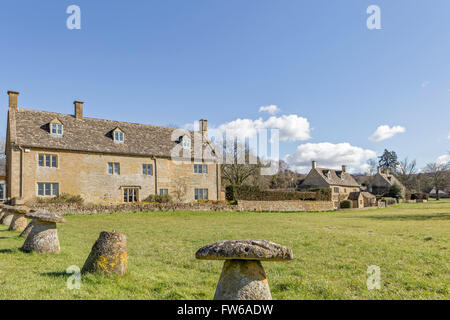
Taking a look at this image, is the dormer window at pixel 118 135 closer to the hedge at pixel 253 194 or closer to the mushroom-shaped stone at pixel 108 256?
the hedge at pixel 253 194

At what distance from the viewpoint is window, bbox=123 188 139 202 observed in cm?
3422

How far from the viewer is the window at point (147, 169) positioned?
3545 cm

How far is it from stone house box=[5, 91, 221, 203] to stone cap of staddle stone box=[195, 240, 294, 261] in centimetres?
2907

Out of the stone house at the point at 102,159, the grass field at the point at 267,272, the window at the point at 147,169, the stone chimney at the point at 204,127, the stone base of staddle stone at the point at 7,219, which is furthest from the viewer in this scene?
the stone chimney at the point at 204,127

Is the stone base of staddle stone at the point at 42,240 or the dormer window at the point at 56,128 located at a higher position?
the dormer window at the point at 56,128

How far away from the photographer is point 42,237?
934cm

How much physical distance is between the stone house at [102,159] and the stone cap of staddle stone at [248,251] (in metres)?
29.1

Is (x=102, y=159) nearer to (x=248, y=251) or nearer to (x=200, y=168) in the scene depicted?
(x=200, y=168)

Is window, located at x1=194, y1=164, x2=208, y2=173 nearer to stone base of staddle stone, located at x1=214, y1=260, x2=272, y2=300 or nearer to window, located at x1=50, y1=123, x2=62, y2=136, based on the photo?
window, located at x1=50, y1=123, x2=62, y2=136

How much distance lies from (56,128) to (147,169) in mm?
9760

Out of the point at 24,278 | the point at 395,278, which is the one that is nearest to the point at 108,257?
the point at 24,278

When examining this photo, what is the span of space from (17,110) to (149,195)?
15011mm

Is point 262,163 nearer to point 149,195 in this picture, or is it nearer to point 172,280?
point 149,195

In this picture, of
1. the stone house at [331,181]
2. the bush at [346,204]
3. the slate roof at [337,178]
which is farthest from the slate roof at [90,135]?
the slate roof at [337,178]
